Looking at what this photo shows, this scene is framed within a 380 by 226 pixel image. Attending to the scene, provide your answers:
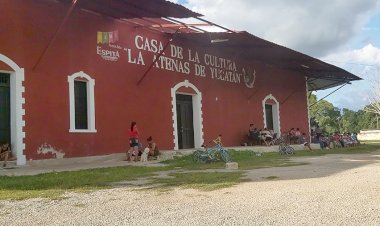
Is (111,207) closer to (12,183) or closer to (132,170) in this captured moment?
(12,183)

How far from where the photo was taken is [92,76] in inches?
593

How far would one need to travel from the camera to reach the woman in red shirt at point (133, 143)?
14984 millimetres

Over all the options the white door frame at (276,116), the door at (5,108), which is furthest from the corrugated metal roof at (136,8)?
the white door frame at (276,116)

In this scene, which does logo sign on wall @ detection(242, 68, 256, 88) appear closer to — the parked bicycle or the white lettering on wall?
the white lettering on wall

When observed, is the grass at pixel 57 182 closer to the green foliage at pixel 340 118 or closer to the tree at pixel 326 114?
the green foliage at pixel 340 118

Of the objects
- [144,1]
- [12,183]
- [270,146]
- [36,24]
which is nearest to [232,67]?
[270,146]

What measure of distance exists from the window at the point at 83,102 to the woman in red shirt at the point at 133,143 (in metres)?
1.23

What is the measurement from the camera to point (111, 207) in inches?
249

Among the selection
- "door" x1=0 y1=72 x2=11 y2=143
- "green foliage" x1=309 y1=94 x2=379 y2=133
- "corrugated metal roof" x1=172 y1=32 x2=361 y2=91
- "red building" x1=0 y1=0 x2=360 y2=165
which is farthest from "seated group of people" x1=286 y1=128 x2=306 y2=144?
"green foliage" x1=309 y1=94 x2=379 y2=133

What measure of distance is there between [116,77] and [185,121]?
473 cm

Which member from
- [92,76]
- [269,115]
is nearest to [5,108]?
[92,76]

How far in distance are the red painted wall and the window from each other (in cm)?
20

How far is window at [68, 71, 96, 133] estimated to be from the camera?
1462 cm

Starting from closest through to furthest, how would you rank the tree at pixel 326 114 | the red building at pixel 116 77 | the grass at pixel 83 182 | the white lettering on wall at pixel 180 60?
the grass at pixel 83 182, the red building at pixel 116 77, the white lettering on wall at pixel 180 60, the tree at pixel 326 114
